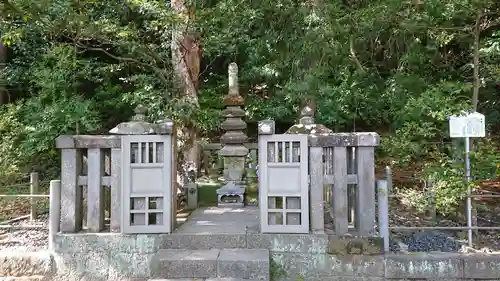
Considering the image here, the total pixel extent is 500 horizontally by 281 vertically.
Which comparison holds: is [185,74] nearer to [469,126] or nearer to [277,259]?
[277,259]

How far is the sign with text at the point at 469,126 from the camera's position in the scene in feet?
14.6

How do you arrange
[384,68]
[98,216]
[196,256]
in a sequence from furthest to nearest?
[384,68], [98,216], [196,256]

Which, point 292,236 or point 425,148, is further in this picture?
point 425,148

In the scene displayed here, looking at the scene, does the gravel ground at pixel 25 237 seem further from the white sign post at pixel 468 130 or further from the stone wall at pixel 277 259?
the white sign post at pixel 468 130

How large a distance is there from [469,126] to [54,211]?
4.84 m

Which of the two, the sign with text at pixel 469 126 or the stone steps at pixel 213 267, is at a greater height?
the sign with text at pixel 469 126

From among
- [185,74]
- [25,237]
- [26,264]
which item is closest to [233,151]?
[185,74]

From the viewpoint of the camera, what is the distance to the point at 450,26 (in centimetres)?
616

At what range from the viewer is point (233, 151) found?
21.8 feet

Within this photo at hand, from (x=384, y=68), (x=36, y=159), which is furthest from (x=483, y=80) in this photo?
(x=36, y=159)

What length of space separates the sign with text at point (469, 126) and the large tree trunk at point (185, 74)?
13.7 ft

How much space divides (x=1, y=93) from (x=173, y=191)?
9.36m

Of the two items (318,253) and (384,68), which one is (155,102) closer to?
(318,253)

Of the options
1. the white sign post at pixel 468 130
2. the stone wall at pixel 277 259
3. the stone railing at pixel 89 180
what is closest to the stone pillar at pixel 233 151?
the stone wall at pixel 277 259
